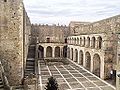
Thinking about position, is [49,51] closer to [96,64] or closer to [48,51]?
[48,51]

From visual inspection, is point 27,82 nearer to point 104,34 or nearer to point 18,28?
point 18,28

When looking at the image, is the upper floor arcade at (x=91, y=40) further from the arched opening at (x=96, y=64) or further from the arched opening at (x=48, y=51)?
the arched opening at (x=48, y=51)

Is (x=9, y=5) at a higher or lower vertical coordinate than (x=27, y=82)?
higher

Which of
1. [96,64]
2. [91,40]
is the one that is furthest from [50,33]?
[96,64]

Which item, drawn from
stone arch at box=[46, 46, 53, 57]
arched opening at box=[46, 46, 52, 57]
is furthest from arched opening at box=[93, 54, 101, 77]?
arched opening at box=[46, 46, 52, 57]

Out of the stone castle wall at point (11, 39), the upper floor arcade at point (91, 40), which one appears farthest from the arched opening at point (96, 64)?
the stone castle wall at point (11, 39)

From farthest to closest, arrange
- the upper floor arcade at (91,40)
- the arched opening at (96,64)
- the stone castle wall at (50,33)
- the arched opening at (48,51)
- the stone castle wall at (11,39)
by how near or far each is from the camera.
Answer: the stone castle wall at (50,33)
the arched opening at (48,51)
the arched opening at (96,64)
the upper floor arcade at (91,40)
the stone castle wall at (11,39)

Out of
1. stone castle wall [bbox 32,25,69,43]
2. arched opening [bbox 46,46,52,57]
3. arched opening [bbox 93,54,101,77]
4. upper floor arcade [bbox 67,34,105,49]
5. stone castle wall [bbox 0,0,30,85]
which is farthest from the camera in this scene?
stone castle wall [bbox 32,25,69,43]

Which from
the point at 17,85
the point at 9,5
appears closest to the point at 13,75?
the point at 17,85

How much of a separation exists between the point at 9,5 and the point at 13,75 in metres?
5.32

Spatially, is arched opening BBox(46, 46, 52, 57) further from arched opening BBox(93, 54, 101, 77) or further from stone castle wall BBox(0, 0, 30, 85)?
stone castle wall BBox(0, 0, 30, 85)

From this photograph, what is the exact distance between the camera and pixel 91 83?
1781 centimetres

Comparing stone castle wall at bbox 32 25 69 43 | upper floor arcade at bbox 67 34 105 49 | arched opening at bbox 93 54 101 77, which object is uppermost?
stone castle wall at bbox 32 25 69 43

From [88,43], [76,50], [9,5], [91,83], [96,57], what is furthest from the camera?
[76,50]
